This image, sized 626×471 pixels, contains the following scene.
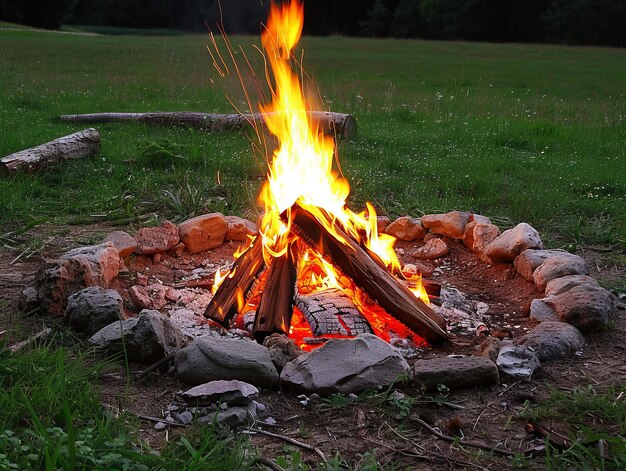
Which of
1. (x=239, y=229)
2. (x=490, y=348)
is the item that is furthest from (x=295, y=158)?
(x=490, y=348)

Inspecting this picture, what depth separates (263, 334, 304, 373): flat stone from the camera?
12.5 ft

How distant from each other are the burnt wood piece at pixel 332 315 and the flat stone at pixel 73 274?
128cm

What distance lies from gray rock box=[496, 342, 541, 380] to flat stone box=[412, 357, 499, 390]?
0.33 feet

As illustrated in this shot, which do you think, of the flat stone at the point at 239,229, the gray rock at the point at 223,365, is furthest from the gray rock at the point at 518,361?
the flat stone at the point at 239,229

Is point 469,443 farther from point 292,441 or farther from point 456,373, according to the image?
point 292,441

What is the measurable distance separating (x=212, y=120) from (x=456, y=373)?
22.8ft

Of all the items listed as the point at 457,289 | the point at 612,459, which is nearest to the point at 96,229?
the point at 457,289

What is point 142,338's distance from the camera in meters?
3.79

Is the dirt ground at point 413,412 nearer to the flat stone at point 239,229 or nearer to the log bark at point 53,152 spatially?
the flat stone at point 239,229

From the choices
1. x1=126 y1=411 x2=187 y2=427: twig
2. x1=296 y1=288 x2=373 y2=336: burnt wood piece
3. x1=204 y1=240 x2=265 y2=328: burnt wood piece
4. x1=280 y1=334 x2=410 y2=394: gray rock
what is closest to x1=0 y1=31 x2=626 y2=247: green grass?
x1=204 y1=240 x2=265 y2=328: burnt wood piece

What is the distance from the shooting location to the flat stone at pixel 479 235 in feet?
18.8

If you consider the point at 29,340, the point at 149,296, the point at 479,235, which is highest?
the point at 479,235

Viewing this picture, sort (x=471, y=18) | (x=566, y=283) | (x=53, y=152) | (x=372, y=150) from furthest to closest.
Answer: (x=471, y=18), (x=372, y=150), (x=53, y=152), (x=566, y=283)

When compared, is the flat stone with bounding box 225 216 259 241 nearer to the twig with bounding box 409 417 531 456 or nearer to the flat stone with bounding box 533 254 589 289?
the flat stone with bounding box 533 254 589 289
